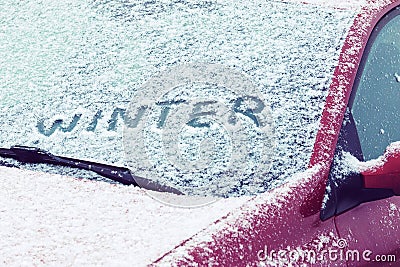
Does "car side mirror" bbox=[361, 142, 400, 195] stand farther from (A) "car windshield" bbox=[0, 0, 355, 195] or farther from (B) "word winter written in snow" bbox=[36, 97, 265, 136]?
(B) "word winter written in snow" bbox=[36, 97, 265, 136]

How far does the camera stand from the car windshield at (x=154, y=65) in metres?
2.12

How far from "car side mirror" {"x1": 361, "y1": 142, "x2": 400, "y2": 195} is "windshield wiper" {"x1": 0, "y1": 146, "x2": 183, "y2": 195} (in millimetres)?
548

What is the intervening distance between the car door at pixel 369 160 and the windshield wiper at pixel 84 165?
0.47 metres

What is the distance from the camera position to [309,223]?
1863mm

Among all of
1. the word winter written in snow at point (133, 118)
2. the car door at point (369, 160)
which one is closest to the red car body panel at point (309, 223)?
the car door at point (369, 160)

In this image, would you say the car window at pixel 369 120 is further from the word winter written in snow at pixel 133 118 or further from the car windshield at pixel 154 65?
the word winter written in snow at pixel 133 118

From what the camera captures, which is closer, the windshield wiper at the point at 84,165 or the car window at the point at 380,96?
the windshield wiper at the point at 84,165

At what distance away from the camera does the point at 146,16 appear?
2.67 meters

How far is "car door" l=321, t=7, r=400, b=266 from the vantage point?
1961 millimetres

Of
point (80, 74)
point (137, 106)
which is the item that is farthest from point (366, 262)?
point (80, 74)

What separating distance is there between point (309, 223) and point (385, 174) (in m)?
0.32

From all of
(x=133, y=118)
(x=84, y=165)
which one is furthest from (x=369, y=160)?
(x=84, y=165)

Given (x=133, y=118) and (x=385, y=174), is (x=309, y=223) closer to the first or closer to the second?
(x=385, y=174)

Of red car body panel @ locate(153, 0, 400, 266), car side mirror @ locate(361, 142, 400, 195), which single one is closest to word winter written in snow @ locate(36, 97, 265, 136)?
red car body panel @ locate(153, 0, 400, 266)
